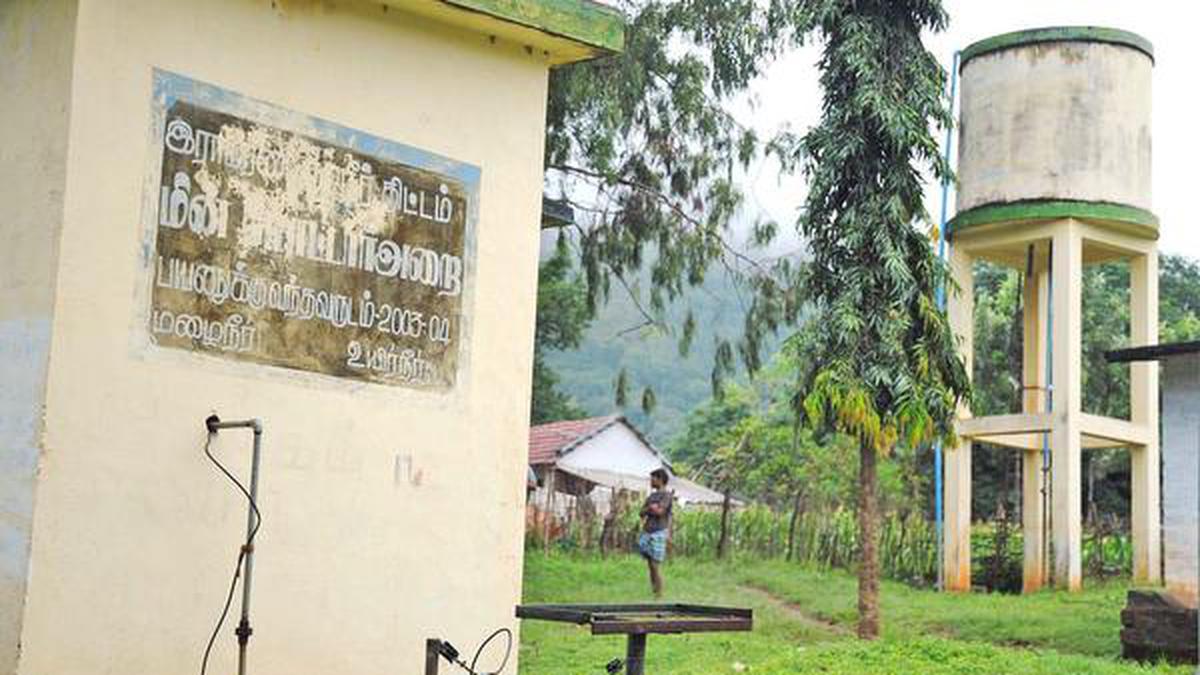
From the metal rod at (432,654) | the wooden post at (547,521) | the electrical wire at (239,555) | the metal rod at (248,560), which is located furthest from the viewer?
the wooden post at (547,521)

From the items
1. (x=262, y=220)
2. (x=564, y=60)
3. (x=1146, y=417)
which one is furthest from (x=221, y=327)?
(x=1146, y=417)

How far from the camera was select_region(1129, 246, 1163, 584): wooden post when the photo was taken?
21.8 m

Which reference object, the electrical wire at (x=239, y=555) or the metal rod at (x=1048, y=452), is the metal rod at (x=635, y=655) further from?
the metal rod at (x=1048, y=452)

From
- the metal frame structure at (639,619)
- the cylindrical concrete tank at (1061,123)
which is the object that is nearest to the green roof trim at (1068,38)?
the cylindrical concrete tank at (1061,123)

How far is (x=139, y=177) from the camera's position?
22.5 ft

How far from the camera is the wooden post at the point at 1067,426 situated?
66.5ft

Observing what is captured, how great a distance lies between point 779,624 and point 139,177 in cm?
1307

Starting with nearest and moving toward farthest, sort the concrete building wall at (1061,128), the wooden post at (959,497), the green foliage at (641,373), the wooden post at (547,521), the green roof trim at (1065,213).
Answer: the green roof trim at (1065,213) → the concrete building wall at (1061,128) → the wooden post at (959,497) → the wooden post at (547,521) → the green foliage at (641,373)

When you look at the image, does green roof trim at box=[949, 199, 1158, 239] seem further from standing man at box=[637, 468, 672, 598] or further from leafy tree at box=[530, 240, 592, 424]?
leafy tree at box=[530, 240, 592, 424]

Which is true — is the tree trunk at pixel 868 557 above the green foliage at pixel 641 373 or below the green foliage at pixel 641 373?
below

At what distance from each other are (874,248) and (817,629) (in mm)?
4650

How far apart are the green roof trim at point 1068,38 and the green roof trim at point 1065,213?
2.51 m

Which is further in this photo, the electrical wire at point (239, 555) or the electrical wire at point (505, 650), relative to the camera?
the electrical wire at point (505, 650)

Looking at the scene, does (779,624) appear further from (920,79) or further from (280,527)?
(280,527)
